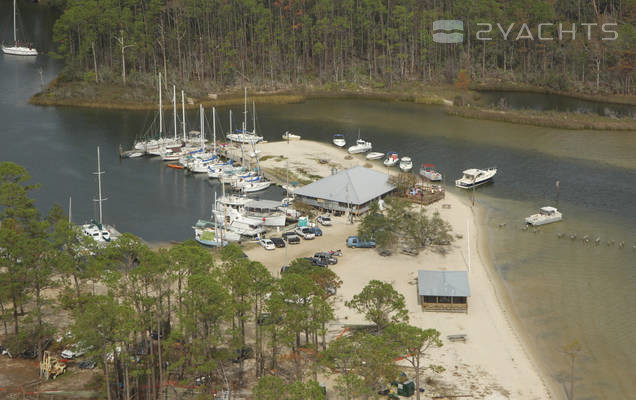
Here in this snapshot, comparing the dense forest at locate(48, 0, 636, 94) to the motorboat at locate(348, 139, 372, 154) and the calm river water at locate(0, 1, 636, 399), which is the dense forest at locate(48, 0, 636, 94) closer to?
the calm river water at locate(0, 1, 636, 399)

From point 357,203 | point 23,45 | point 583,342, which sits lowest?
point 583,342

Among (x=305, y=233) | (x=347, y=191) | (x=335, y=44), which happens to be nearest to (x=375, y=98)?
(x=335, y=44)

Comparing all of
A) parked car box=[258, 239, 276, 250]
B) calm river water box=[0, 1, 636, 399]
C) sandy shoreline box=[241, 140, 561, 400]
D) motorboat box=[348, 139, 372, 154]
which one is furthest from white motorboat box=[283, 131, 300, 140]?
parked car box=[258, 239, 276, 250]

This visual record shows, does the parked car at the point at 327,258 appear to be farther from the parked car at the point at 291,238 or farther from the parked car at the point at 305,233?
the parked car at the point at 305,233

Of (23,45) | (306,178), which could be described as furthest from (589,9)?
(23,45)

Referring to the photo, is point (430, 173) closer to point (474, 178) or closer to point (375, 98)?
point (474, 178)

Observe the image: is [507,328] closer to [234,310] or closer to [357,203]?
[234,310]

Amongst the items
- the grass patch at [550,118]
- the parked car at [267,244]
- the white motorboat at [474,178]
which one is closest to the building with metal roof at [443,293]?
the parked car at [267,244]
